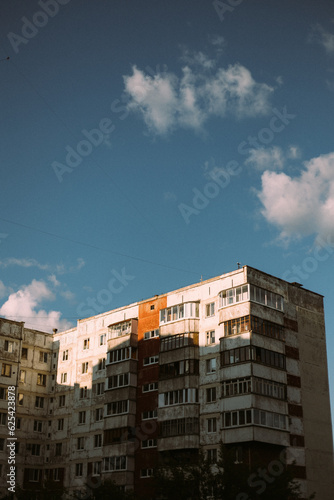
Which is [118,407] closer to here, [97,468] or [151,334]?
[97,468]

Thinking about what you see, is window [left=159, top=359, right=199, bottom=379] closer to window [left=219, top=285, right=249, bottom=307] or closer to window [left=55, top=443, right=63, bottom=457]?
window [left=219, top=285, right=249, bottom=307]

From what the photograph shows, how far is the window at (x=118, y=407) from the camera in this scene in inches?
2889

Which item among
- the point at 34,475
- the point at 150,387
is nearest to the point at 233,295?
the point at 150,387

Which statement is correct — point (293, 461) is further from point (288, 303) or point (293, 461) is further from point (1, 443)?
point (1, 443)

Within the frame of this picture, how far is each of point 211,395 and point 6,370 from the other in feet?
99.0

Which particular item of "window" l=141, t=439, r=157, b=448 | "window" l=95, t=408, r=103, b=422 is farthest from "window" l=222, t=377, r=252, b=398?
"window" l=95, t=408, r=103, b=422

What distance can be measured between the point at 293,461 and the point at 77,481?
95.7 feet

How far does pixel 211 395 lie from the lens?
6619 centimetres

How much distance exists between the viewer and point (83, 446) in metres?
Result: 78.1

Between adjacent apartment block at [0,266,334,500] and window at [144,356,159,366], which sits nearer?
adjacent apartment block at [0,266,334,500]

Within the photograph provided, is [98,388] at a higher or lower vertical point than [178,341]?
lower

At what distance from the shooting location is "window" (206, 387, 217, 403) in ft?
216

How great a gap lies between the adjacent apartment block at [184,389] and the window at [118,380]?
0.44ft

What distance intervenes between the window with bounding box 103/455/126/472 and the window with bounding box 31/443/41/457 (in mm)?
14187
